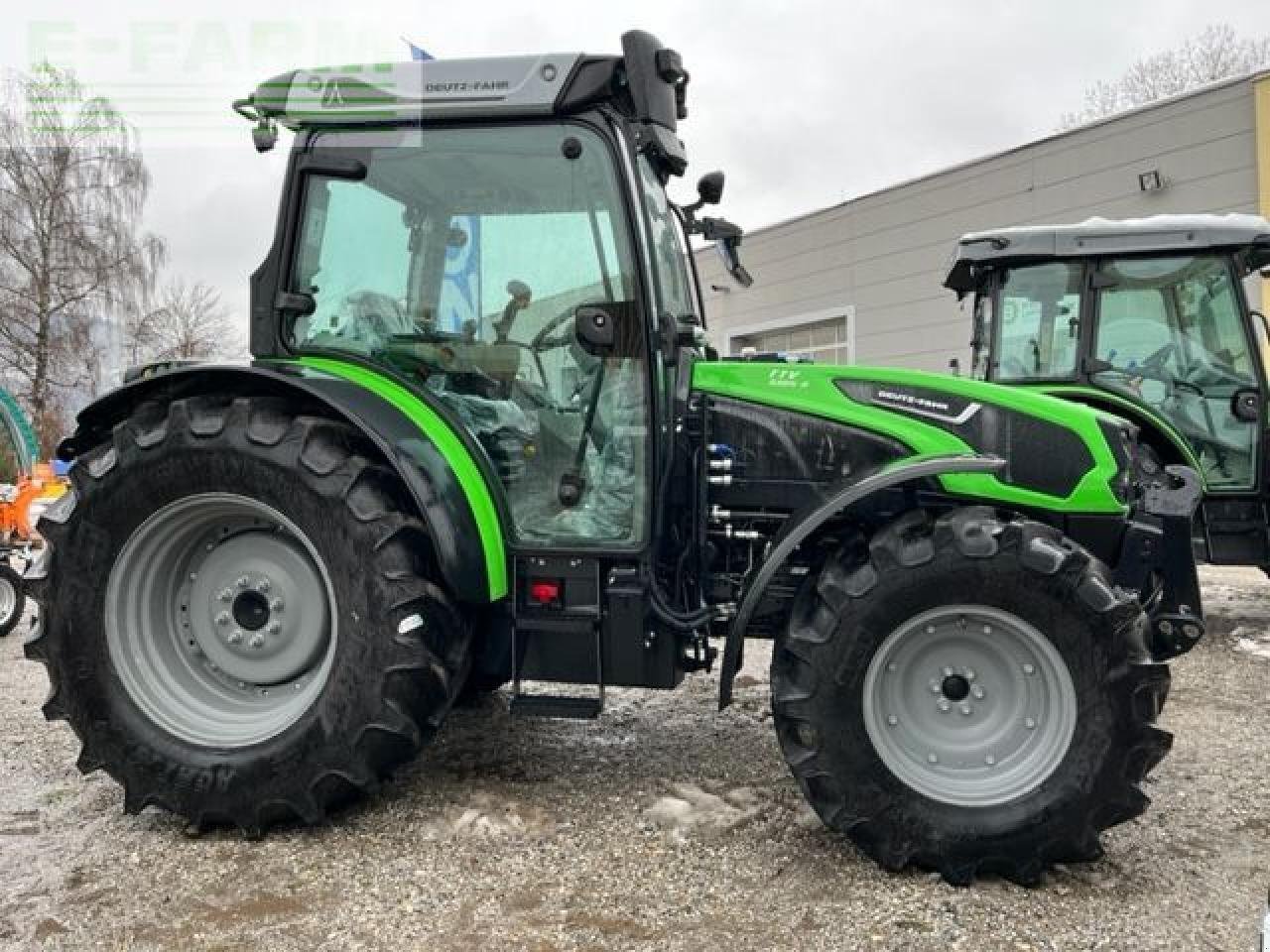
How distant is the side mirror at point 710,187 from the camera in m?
3.55

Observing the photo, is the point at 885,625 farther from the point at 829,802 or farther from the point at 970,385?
the point at 970,385

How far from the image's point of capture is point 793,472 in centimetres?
323

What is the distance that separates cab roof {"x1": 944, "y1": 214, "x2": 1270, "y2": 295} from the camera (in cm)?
617

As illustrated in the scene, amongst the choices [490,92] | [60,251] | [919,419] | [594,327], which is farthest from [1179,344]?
[60,251]

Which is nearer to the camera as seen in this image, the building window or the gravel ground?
the gravel ground

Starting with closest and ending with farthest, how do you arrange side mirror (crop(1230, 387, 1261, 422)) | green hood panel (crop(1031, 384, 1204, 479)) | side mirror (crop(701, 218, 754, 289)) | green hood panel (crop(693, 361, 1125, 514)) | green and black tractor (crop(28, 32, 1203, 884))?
green and black tractor (crop(28, 32, 1203, 884)) → green hood panel (crop(693, 361, 1125, 514)) → side mirror (crop(701, 218, 754, 289)) → green hood panel (crop(1031, 384, 1204, 479)) → side mirror (crop(1230, 387, 1261, 422))

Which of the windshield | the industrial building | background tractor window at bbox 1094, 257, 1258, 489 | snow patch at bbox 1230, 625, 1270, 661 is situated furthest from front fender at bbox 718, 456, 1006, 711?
the industrial building

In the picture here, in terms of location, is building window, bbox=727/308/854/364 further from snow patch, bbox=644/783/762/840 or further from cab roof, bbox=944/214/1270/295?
snow patch, bbox=644/783/762/840

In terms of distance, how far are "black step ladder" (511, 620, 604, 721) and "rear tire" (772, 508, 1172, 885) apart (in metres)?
0.62

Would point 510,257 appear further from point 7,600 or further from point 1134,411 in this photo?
point 7,600

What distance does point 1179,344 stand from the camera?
6.35m

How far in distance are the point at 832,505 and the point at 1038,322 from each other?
4501mm

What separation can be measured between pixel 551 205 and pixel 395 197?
22.8 inches

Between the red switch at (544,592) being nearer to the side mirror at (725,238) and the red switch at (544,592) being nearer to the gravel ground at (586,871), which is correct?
the gravel ground at (586,871)
